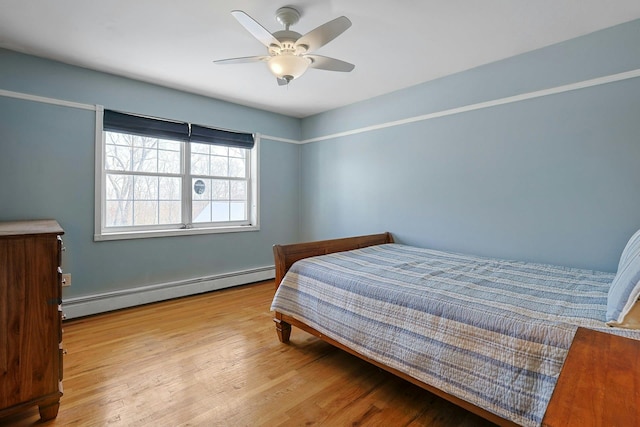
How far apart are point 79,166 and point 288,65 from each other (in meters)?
2.28

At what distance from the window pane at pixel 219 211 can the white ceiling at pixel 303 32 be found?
1.49 meters

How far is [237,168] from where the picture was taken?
413 cm

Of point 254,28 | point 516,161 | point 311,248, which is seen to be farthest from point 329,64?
point 516,161

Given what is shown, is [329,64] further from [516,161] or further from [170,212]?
[170,212]

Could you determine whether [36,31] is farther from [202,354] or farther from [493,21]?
[493,21]

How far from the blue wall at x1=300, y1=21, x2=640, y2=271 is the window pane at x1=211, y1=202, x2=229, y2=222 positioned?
166cm

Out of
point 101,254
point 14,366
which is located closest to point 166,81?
point 101,254

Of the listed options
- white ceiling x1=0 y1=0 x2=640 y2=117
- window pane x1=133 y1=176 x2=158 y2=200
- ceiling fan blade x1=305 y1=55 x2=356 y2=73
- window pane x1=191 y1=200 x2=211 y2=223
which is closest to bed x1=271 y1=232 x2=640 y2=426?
ceiling fan blade x1=305 y1=55 x2=356 y2=73

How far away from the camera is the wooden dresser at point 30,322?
1.49m

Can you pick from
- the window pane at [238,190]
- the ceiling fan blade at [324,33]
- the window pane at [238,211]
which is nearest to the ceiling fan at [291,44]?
the ceiling fan blade at [324,33]

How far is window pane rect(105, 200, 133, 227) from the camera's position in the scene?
3.16 meters

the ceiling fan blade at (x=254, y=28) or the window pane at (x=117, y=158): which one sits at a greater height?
the ceiling fan blade at (x=254, y=28)

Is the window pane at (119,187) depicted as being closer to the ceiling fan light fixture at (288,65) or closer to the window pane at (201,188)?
the window pane at (201,188)

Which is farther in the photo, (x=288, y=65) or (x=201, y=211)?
(x=201, y=211)
